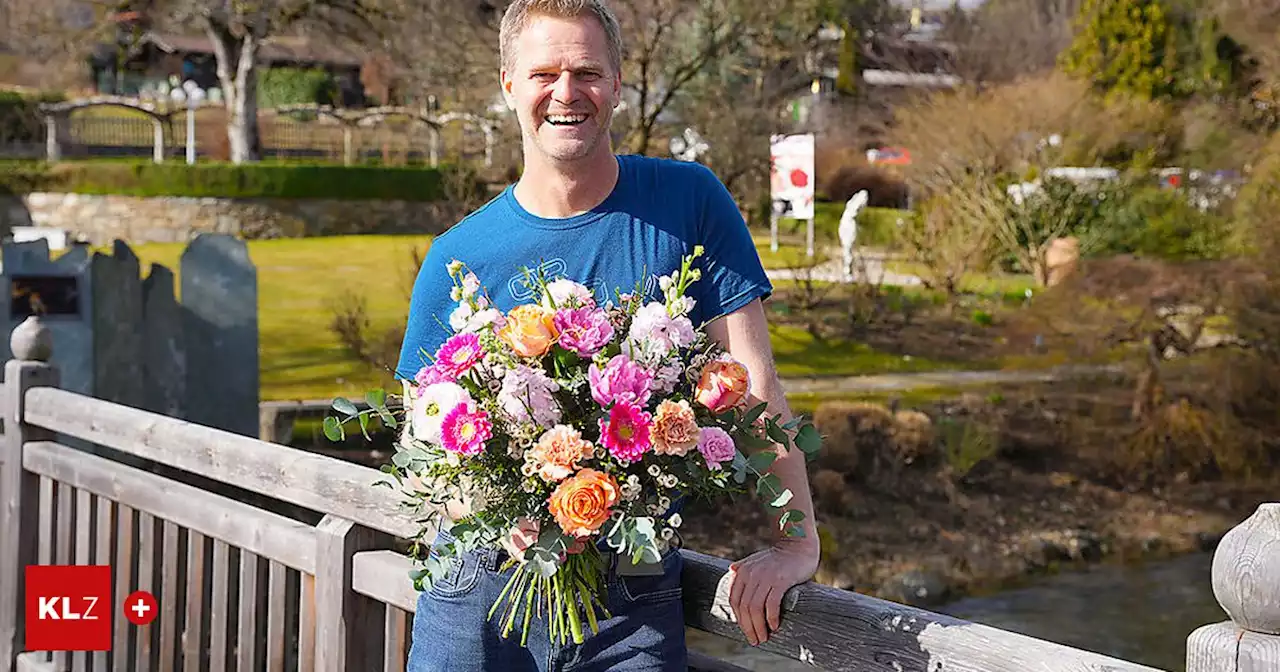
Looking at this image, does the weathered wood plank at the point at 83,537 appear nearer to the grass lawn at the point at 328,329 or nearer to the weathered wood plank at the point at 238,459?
the weathered wood plank at the point at 238,459

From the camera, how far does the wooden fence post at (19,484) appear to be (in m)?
4.46

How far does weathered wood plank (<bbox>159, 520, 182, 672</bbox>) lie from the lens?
12.1ft

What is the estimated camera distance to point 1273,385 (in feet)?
38.8

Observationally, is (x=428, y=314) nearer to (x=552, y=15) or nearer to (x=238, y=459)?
(x=552, y=15)

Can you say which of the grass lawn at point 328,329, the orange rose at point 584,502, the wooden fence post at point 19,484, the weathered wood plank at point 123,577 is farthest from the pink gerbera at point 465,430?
the grass lawn at point 328,329

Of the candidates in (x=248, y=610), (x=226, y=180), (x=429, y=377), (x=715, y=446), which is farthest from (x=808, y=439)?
(x=226, y=180)

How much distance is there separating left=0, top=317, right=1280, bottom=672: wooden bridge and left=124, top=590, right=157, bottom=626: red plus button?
0.02m

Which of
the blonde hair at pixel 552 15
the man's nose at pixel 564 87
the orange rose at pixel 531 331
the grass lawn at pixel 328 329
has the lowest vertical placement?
the grass lawn at pixel 328 329

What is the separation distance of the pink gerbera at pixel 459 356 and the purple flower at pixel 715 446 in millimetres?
297

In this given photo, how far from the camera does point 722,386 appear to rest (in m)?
1.84

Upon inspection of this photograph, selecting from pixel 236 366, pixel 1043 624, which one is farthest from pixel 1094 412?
pixel 236 366

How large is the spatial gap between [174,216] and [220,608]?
1936cm

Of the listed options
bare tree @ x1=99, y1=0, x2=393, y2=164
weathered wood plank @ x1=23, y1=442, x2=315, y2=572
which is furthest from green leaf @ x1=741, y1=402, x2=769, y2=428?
bare tree @ x1=99, y1=0, x2=393, y2=164

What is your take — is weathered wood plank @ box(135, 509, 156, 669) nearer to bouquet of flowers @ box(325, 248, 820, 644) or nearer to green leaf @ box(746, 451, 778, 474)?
bouquet of flowers @ box(325, 248, 820, 644)
